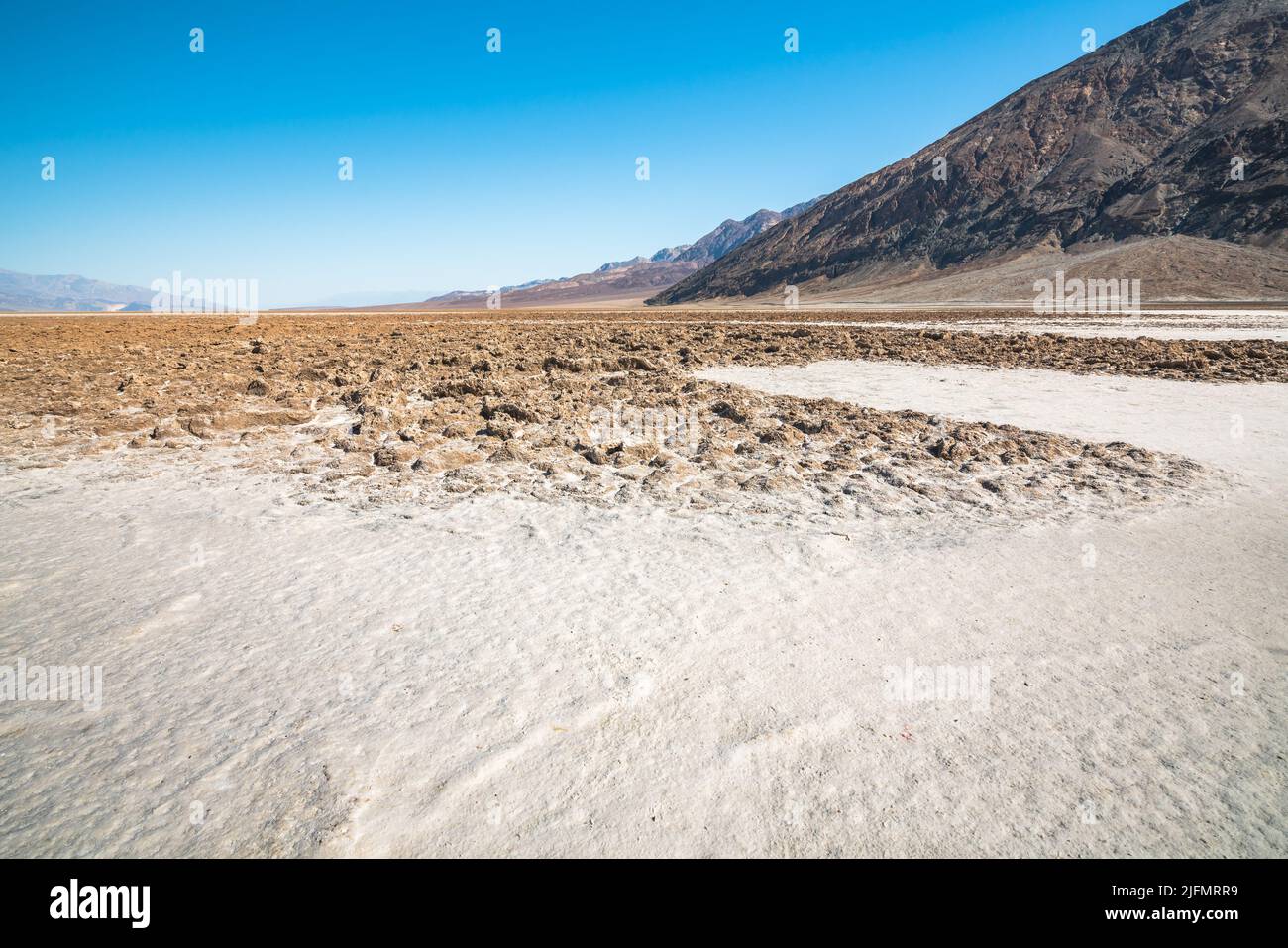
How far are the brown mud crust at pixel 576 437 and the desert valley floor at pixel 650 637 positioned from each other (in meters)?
0.09

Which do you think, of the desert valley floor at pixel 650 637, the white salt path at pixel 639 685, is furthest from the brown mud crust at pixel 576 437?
the white salt path at pixel 639 685

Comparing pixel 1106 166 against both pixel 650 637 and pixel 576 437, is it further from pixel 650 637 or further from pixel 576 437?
pixel 650 637

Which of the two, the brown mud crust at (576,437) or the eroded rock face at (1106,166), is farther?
the eroded rock face at (1106,166)

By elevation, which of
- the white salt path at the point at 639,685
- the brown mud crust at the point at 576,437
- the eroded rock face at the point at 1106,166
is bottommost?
the white salt path at the point at 639,685

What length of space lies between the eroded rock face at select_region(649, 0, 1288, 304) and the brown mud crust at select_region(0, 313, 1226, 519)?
216ft

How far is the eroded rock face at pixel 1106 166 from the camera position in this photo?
65.1 m

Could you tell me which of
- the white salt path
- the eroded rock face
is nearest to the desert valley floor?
the white salt path

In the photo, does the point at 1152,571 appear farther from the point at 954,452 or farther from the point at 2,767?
the point at 2,767

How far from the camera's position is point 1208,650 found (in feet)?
11.3

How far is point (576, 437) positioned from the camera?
322 inches

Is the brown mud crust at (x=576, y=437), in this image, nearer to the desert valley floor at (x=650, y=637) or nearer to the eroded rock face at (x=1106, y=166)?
the desert valley floor at (x=650, y=637)
